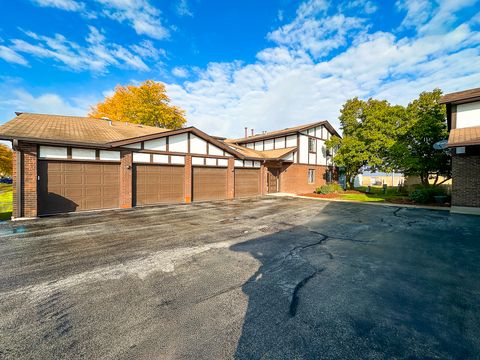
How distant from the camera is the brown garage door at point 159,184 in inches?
488

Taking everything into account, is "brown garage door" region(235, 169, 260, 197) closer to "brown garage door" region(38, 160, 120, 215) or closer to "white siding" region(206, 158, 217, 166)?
"white siding" region(206, 158, 217, 166)

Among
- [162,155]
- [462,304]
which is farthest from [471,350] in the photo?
[162,155]

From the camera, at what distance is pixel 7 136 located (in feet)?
28.3

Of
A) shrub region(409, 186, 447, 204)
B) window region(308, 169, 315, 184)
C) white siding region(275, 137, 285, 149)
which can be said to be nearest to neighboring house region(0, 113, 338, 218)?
white siding region(275, 137, 285, 149)

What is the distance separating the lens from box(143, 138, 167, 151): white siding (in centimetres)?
1253

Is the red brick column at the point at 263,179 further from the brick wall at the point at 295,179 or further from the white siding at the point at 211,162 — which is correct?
the white siding at the point at 211,162

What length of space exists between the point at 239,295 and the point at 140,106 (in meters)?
33.4

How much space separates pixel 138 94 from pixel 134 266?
108ft

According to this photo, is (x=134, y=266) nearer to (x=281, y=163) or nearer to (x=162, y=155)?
(x=162, y=155)

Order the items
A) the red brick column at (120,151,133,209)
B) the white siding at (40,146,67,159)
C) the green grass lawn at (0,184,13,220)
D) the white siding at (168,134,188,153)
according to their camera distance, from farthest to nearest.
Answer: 1. the white siding at (168,134,188,153)
2. the red brick column at (120,151,133,209)
3. the green grass lawn at (0,184,13,220)
4. the white siding at (40,146,67,159)

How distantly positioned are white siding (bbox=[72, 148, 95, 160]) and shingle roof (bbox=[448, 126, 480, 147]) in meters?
17.0

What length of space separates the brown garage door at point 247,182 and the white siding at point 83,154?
9.69 meters

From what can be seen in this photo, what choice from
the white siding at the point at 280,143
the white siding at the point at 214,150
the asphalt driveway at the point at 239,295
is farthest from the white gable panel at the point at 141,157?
the white siding at the point at 280,143

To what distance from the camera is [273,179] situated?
21.1 metres
